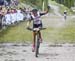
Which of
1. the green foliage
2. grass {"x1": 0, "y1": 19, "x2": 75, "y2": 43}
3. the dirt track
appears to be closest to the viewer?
the dirt track

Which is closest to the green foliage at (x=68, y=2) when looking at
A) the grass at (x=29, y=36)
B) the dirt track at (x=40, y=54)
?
the grass at (x=29, y=36)

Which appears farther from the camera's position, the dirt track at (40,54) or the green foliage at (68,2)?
the green foliage at (68,2)

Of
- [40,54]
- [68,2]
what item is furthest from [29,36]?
[68,2]

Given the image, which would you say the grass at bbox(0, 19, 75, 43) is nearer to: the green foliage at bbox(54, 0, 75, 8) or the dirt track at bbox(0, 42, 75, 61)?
the dirt track at bbox(0, 42, 75, 61)

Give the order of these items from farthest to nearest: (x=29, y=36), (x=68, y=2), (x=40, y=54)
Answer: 1. (x=68, y=2)
2. (x=29, y=36)
3. (x=40, y=54)

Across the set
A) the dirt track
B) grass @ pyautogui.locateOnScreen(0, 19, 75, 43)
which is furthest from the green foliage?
the dirt track

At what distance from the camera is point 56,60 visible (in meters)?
11.1

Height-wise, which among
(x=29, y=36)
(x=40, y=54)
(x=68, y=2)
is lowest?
(x=29, y=36)

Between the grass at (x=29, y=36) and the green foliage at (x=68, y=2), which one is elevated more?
the green foliage at (x=68, y=2)

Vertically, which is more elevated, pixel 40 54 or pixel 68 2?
pixel 68 2

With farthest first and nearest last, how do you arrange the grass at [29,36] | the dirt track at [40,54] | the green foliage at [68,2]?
the green foliage at [68,2], the grass at [29,36], the dirt track at [40,54]

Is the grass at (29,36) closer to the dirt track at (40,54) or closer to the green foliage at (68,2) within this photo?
the dirt track at (40,54)

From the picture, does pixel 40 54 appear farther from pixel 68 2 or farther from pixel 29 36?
pixel 68 2

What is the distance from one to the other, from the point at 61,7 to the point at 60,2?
7.53 feet
